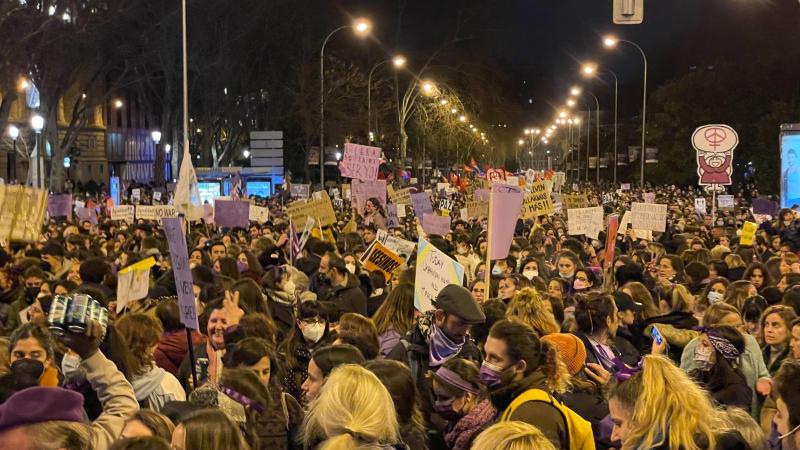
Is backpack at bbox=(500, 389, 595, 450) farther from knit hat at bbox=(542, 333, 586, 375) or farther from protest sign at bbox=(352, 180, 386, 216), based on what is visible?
protest sign at bbox=(352, 180, 386, 216)

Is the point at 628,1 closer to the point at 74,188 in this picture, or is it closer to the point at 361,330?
the point at 361,330

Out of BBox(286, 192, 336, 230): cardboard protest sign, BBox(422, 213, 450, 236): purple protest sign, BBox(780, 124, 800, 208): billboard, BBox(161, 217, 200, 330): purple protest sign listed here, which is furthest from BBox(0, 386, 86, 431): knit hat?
BBox(780, 124, 800, 208): billboard

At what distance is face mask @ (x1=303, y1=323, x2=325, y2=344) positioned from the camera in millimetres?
7531

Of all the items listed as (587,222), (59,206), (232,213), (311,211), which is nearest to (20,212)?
(311,211)

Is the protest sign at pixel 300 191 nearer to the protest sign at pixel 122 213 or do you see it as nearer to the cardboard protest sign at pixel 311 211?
the protest sign at pixel 122 213

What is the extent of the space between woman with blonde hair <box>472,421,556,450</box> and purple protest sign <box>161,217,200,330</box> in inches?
144

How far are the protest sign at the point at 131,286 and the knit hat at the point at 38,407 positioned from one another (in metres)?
4.77

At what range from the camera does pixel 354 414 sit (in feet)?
14.0

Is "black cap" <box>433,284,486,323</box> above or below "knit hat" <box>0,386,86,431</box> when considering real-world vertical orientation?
above

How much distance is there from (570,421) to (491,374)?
16.6 inches

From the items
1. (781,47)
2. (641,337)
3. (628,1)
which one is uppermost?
(781,47)

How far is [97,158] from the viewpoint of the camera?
7675 cm

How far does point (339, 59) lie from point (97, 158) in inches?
964

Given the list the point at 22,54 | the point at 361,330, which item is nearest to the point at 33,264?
the point at 361,330
